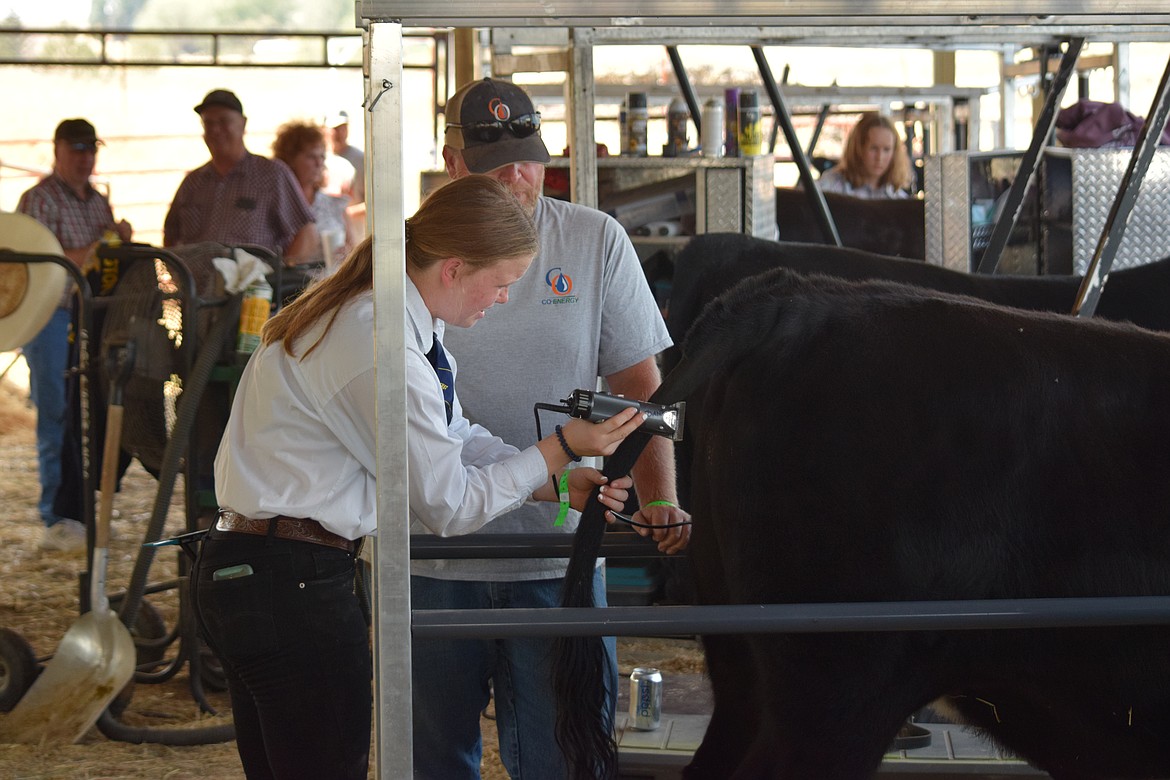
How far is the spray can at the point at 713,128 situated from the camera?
218 inches

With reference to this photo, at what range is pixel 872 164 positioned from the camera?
325 inches

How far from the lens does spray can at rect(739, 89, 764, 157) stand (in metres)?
5.41

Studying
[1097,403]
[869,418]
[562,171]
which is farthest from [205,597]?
[562,171]

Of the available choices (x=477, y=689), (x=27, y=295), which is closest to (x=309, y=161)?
(x=27, y=295)

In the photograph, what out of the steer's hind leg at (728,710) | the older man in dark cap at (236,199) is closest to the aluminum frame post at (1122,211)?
the steer's hind leg at (728,710)

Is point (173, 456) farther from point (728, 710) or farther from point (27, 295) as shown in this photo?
point (728, 710)

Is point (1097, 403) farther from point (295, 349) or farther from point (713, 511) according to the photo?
point (295, 349)

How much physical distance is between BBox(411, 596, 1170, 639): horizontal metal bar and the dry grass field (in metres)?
2.18

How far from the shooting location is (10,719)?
423cm

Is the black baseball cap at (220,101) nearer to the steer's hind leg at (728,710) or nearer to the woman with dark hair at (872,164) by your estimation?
the woman with dark hair at (872,164)

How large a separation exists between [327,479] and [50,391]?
5.57 meters

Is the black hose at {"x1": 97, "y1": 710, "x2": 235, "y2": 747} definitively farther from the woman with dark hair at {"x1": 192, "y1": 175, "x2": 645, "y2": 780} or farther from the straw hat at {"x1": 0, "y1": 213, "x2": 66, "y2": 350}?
the woman with dark hair at {"x1": 192, "y1": 175, "x2": 645, "y2": 780}

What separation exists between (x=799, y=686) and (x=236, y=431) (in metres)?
1.09

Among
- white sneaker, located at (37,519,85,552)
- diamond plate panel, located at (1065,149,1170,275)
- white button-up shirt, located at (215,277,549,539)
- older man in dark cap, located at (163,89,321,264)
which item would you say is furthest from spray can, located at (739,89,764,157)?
white sneaker, located at (37,519,85,552)
